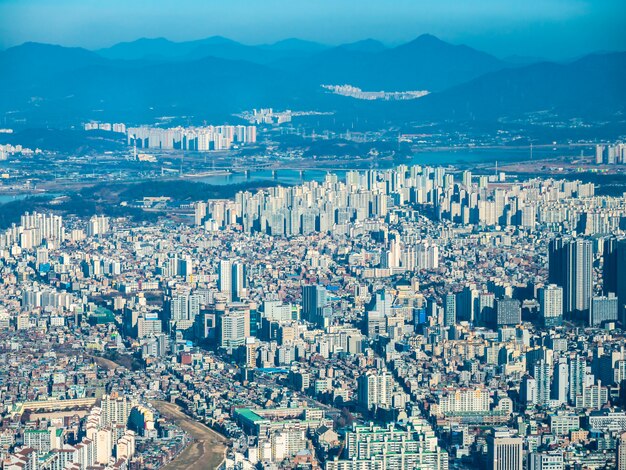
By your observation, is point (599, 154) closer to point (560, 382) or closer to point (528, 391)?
point (560, 382)

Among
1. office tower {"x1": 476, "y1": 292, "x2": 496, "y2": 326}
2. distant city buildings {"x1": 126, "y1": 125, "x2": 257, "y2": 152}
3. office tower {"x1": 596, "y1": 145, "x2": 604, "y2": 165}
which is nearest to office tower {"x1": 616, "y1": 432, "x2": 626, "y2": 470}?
office tower {"x1": 476, "y1": 292, "x2": 496, "y2": 326}

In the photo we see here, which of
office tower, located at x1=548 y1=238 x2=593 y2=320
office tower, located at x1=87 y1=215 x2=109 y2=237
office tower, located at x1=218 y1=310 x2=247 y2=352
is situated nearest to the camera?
office tower, located at x1=218 y1=310 x2=247 y2=352

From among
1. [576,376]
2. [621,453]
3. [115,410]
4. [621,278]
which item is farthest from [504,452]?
[621,278]

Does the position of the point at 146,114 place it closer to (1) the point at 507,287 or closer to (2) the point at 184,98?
(2) the point at 184,98

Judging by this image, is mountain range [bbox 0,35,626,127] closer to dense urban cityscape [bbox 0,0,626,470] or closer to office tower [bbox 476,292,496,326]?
dense urban cityscape [bbox 0,0,626,470]

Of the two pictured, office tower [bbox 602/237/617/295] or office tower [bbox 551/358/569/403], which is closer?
office tower [bbox 551/358/569/403]

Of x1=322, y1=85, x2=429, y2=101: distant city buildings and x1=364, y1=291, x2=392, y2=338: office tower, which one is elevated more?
x1=322, y1=85, x2=429, y2=101: distant city buildings
